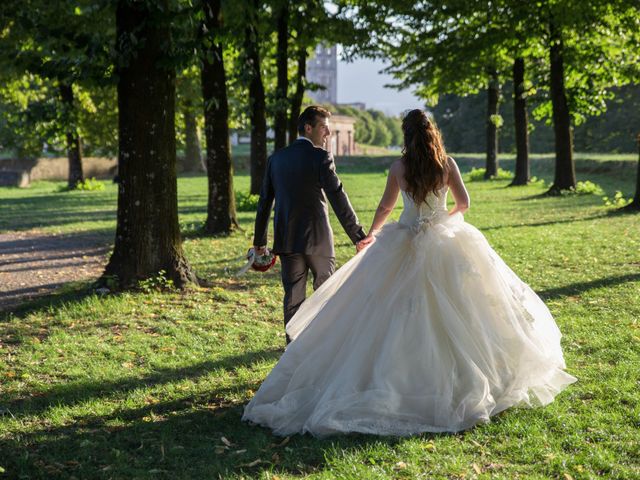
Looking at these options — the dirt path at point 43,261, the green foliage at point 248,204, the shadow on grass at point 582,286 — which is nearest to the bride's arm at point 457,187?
the shadow on grass at point 582,286

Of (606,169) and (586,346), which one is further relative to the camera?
(606,169)

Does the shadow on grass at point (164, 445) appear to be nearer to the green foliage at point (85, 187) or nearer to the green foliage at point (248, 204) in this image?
the green foliage at point (248, 204)

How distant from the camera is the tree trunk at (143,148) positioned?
9.63 meters

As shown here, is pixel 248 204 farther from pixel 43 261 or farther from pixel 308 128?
pixel 308 128

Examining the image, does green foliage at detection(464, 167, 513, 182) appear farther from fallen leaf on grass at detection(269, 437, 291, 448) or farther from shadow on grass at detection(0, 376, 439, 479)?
fallen leaf on grass at detection(269, 437, 291, 448)

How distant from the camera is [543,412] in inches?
200

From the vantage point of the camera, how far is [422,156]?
5.44 m

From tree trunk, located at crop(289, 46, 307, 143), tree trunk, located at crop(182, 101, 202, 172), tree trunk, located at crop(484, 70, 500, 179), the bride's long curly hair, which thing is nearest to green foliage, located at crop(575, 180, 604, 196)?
tree trunk, located at crop(484, 70, 500, 179)

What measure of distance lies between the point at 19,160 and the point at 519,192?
3098cm

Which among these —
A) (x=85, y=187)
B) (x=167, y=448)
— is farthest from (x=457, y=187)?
(x=85, y=187)

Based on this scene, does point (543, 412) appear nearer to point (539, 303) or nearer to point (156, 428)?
point (539, 303)

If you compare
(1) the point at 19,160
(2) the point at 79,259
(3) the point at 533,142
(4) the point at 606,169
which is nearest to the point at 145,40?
(2) the point at 79,259

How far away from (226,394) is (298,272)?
48.5 inches

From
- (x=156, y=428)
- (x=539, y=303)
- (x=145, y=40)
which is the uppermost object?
(x=145, y=40)
